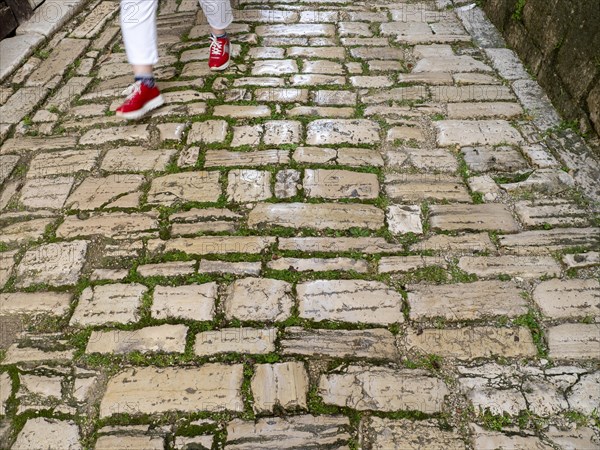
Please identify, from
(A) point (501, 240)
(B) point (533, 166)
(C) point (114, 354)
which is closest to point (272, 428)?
(C) point (114, 354)

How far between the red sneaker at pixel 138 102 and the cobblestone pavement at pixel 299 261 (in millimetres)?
85

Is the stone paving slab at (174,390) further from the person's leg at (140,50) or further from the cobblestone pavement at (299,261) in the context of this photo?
the person's leg at (140,50)

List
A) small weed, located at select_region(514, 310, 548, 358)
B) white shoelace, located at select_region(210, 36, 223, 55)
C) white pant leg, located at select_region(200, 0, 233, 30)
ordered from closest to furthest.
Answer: small weed, located at select_region(514, 310, 548, 358) → white pant leg, located at select_region(200, 0, 233, 30) → white shoelace, located at select_region(210, 36, 223, 55)

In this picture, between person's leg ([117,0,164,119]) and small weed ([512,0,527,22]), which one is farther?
small weed ([512,0,527,22])

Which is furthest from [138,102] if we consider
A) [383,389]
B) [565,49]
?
[565,49]

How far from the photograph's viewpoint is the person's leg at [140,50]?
2.95 meters

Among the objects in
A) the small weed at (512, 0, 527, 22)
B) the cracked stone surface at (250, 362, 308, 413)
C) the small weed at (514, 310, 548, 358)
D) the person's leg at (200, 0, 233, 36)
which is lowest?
the small weed at (514, 310, 548, 358)

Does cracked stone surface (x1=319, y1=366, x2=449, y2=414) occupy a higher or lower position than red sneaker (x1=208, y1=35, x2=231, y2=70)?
lower

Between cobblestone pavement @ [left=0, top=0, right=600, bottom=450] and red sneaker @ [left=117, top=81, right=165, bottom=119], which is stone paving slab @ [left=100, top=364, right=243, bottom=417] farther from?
red sneaker @ [left=117, top=81, right=165, bottom=119]

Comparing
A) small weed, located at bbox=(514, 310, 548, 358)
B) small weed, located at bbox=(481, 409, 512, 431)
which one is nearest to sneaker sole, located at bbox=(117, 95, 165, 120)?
small weed, located at bbox=(514, 310, 548, 358)

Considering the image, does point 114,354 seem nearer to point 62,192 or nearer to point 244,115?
point 62,192

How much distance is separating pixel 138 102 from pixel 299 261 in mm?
1582

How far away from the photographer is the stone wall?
2.84 metres

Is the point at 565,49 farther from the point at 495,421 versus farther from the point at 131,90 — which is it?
the point at 131,90
